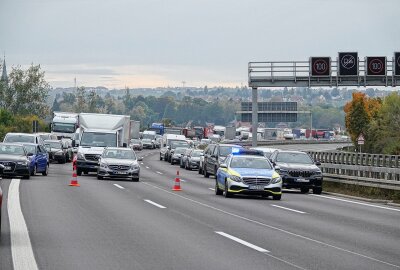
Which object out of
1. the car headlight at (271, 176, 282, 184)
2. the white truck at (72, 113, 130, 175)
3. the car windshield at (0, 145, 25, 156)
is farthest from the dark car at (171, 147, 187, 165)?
the car headlight at (271, 176, 282, 184)

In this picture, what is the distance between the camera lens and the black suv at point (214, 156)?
48.1 m

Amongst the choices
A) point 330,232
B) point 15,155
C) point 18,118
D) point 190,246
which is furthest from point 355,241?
point 18,118

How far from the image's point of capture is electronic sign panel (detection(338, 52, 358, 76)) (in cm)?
6488

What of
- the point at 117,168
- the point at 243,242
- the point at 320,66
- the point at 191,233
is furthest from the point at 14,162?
the point at 320,66

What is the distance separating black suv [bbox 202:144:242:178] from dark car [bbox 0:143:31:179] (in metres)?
11.2

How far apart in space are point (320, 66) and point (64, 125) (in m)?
22.9

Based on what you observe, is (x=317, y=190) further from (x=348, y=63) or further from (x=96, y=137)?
(x=348, y=63)

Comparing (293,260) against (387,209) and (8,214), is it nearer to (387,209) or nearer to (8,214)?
(8,214)

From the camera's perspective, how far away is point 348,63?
64.9 m

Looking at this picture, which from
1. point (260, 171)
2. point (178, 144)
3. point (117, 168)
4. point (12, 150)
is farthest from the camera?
point (178, 144)

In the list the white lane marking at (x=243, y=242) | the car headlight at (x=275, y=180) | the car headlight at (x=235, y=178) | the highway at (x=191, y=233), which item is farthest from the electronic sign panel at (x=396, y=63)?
the white lane marking at (x=243, y=242)

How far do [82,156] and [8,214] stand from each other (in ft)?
79.1

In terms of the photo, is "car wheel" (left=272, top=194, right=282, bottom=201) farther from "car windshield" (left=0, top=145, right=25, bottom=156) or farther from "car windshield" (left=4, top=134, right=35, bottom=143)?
"car windshield" (left=4, top=134, right=35, bottom=143)

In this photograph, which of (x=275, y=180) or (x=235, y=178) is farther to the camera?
(x=275, y=180)
